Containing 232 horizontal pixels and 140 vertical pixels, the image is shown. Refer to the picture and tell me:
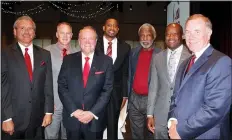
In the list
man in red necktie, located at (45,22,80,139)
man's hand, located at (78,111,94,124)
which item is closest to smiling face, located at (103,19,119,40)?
man in red necktie, located at (45,22,80,139)

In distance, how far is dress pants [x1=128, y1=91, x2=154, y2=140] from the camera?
11.8ft

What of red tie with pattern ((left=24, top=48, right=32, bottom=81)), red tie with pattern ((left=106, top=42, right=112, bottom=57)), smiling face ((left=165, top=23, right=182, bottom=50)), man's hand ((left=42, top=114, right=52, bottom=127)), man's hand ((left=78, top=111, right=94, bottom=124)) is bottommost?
man's hand ((left=42, top=114, right=52, bottom=127))

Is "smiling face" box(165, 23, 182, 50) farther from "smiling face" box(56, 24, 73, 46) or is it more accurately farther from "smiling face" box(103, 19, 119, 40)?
"smiling face" box(56, 24, 73, 46)

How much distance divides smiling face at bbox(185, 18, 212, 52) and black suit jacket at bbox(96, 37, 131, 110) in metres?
1.83

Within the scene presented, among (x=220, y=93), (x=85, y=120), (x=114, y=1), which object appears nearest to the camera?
(x=220, y=93)

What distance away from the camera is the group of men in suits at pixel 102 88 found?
1.86 metres

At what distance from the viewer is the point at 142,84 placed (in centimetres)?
362

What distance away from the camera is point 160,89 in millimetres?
3055

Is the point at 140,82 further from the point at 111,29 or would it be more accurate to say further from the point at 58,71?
the point at 58,71

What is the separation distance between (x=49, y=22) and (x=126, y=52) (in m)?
8.69

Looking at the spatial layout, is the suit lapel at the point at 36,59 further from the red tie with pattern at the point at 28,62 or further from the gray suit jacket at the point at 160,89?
the gray suit jacket at the point at 160,89

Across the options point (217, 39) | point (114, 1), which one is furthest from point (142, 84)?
point (114, 1)

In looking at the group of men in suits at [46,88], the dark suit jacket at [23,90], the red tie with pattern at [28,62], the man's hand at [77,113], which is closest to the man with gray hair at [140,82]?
the group of men in suits at [46,88]

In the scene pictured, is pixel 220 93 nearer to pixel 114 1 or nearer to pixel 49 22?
pixel 114 1
